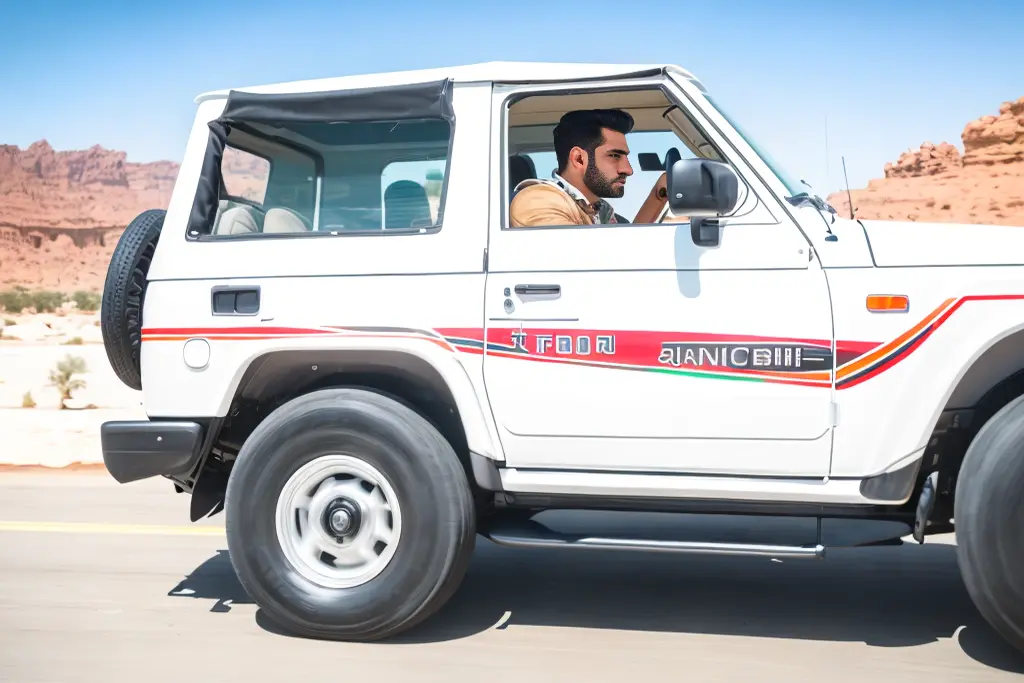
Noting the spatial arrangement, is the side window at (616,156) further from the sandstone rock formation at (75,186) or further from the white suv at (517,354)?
the sandstone rock formation at (75,186)

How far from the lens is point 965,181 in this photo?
55344mm

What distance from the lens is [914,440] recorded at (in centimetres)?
393

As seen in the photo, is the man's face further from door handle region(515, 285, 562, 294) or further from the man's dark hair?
door handle region(515, 285, 562, 294)

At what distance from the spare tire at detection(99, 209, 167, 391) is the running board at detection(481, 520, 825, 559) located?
65.5 inches

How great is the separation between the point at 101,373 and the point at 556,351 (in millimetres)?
19477

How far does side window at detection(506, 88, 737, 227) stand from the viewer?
14.6 feet

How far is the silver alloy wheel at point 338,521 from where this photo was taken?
173 inches

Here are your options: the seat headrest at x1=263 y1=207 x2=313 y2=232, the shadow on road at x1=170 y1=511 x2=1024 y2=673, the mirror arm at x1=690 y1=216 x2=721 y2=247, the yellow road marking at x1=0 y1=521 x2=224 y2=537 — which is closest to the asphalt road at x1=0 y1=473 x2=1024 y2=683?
the shadow on road at x1=170 y1=511 x2=1024 y2=673

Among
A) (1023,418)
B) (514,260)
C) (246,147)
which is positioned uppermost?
(246,147)

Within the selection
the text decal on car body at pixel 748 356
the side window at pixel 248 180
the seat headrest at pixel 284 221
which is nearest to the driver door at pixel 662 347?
the text decal on car body at pixel 748 356

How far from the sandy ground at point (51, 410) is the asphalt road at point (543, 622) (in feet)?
14.4

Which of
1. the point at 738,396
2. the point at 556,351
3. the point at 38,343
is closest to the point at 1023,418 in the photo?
the point at 738,396

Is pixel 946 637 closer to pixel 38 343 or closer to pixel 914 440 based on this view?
pixel 914 440

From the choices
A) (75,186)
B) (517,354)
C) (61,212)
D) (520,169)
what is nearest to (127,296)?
(517,354)
